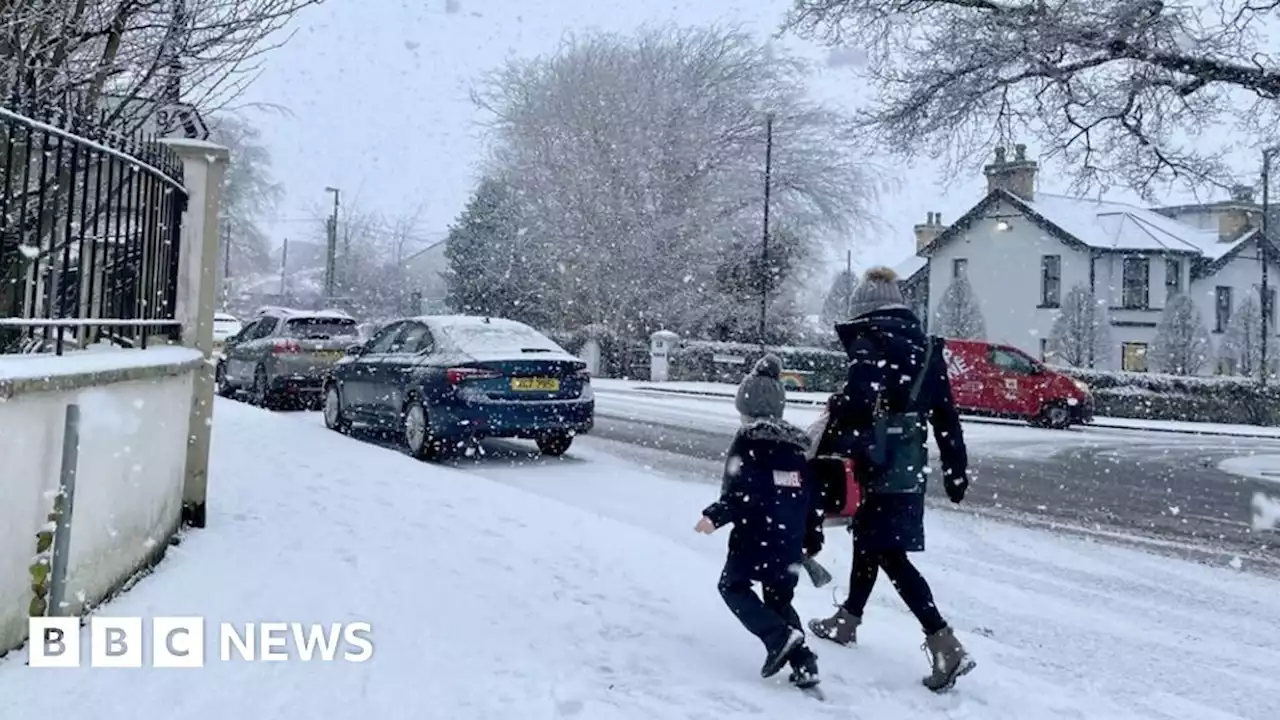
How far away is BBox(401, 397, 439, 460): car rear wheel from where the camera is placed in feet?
31.9

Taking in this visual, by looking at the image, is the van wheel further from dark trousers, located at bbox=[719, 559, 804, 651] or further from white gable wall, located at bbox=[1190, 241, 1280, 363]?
white gable wall, located at bbox=[1190, 241, 1280, 363]

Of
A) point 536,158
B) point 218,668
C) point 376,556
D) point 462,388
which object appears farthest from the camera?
point 536,158

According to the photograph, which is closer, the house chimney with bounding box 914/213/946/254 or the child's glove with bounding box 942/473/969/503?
the child's glove with bounding box 942/473/969/503

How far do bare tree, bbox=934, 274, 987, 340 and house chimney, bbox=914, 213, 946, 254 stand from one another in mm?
11253

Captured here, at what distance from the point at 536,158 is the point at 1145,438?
975 inches

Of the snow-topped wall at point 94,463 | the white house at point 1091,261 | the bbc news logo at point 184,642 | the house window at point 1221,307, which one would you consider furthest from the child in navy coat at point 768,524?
the house window at point 1221,307

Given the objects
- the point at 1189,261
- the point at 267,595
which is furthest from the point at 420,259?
the point at 267,595

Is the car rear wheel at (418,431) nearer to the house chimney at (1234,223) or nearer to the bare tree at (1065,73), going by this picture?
the bare tree at (1065,73)

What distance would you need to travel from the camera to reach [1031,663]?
4.59m

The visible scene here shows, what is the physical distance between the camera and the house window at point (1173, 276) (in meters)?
38.4

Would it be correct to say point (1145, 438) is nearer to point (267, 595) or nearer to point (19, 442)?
point (267, 595)

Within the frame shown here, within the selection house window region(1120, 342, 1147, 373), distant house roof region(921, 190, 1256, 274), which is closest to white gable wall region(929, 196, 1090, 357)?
distant house roof region(921, 190, 1256, 274)

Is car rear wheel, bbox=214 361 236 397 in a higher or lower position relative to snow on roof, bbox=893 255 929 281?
lower

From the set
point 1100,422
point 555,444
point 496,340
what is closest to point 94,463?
point 496,340
